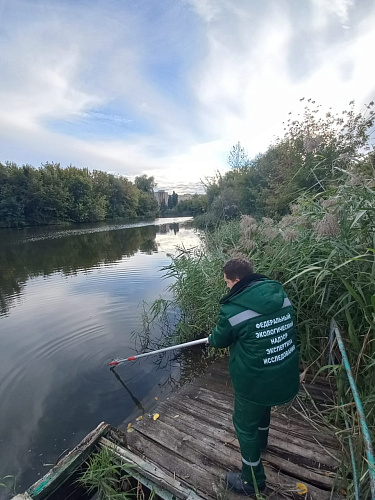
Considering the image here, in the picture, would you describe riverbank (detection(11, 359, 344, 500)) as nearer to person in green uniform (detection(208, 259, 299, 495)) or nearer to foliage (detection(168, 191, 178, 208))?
person in green uniform (detection(208, 259, 299, 495))

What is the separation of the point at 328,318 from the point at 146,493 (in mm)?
2453

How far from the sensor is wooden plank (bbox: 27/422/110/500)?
1.97m

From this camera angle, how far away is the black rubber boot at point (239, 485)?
1.90 m

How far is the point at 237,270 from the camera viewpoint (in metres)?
1.88

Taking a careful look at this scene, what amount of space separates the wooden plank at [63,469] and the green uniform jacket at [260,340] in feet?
4.96

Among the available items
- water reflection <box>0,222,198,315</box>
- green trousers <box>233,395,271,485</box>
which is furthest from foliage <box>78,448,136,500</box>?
water reflection <box>0,222,198,315</box>

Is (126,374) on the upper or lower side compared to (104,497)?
lower

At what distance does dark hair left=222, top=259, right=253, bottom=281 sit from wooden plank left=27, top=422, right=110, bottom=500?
1930 millimetres

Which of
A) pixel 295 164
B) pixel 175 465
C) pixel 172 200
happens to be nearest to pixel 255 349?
pixel 175 465

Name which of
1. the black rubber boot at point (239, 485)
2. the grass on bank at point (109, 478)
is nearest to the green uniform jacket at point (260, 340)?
the black rubber boot at point (239, 485)

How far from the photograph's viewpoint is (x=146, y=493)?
2.26m

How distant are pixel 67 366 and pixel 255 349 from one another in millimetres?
4758

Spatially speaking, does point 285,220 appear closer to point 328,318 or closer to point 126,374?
point 328,318

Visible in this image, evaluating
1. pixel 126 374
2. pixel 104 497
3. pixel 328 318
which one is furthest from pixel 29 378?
pixel 328 318
